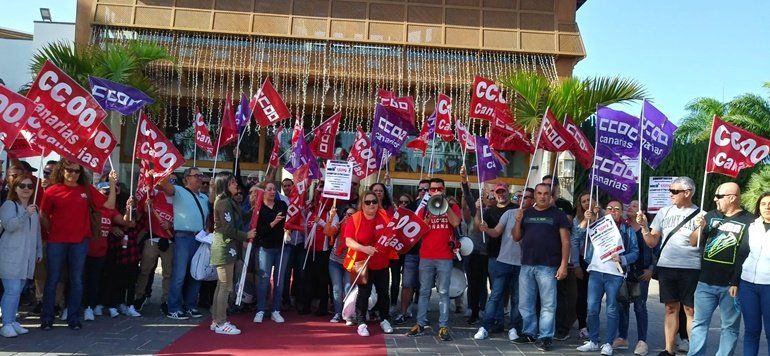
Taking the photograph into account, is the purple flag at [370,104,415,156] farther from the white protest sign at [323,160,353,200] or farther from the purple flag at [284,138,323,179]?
the white protest sign at [323,160,353,200]

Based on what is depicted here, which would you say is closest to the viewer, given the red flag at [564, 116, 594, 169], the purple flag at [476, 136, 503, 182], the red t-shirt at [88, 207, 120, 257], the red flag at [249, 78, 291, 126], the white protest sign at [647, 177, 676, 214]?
the red t-shirt at [88, 207, 120, 257]

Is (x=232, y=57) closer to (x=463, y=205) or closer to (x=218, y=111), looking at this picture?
(x=218, y=111)

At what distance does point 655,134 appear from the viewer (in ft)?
29.3

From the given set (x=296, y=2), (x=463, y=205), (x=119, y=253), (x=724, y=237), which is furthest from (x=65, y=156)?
(x=296, y=2)

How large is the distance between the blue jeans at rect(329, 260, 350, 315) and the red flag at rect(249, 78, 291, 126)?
110 inches

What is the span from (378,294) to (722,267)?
4140 millimetres

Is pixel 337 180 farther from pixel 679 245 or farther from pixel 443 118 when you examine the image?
pixel 679 245

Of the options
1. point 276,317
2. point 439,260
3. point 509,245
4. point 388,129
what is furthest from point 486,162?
Answer: point 276,317

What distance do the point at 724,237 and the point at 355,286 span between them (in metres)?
4.38

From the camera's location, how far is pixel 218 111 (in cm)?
1916

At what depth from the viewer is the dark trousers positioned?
8938mm

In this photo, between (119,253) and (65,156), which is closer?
(65,156)

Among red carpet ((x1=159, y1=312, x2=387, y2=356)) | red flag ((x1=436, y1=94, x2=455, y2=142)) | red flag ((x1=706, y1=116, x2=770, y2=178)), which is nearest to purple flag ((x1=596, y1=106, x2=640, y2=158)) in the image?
red flag ((x1=706, y1=116, x2=770, y2=178))

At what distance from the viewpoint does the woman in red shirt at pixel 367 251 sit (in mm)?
8695
